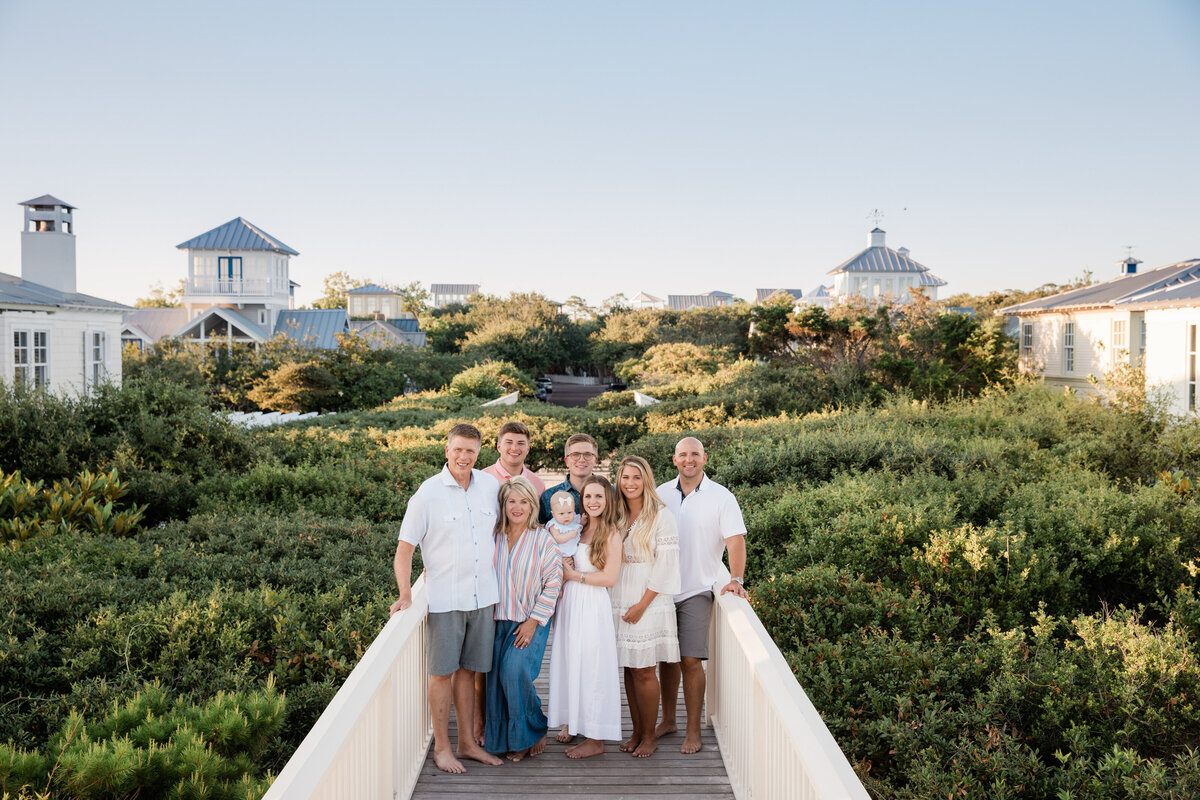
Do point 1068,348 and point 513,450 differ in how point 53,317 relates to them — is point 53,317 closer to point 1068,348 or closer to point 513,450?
point 513,450

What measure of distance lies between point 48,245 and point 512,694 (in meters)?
26.3

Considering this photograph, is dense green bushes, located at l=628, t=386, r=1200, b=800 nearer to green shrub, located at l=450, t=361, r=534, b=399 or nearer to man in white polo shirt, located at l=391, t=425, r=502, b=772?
man in white polo shirt, located at l=391, t=425, r=502, b=772

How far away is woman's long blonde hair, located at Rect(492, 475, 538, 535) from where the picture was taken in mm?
4551

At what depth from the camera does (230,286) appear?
46.7 m

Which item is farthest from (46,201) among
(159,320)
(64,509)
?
(159,320)

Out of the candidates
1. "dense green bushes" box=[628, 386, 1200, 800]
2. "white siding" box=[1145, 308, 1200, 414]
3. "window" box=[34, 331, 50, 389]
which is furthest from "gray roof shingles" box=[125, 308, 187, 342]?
"white siding" box=[1145, 308, 1200, 414]

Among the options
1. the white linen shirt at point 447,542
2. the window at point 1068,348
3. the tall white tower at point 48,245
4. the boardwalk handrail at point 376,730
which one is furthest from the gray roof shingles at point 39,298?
the window at point 1068,348

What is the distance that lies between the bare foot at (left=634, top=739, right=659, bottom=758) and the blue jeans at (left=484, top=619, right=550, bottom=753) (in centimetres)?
55

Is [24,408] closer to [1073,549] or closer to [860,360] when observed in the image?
[1073,549]

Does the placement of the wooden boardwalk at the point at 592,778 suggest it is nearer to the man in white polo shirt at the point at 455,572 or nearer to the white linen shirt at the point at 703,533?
the man in white polo shirt at the point at 455,572

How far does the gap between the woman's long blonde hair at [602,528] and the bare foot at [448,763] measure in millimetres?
1336

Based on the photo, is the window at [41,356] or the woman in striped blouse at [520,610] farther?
the window at [41,356]

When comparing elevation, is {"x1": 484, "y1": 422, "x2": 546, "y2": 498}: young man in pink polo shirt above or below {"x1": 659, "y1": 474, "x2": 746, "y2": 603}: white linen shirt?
above

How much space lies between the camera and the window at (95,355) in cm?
2123
